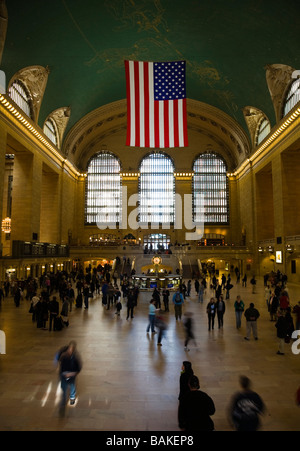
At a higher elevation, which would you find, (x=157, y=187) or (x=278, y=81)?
(x=278, y=81)

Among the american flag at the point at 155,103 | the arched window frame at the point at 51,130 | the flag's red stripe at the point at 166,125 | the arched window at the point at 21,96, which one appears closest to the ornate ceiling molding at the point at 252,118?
the american flag at the point at 155,103

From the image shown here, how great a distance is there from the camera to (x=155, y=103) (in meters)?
14.7

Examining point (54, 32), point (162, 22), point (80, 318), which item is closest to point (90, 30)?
point (54, 32)

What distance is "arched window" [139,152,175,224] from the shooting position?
1607 inches

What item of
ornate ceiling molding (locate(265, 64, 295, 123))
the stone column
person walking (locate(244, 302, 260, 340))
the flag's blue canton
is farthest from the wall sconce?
person walking (locate(244, 302, 260, 340))

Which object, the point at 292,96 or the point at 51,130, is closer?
the point at 292,96

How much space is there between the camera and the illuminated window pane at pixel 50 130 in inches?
1160

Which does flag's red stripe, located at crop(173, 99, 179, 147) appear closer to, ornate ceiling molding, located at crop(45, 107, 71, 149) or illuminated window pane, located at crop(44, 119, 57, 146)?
ornate ceiling molding, located at crop(45, 107, 71, 149)

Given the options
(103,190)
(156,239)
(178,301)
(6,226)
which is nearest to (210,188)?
(156,239)

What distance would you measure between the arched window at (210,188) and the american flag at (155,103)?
86.4ft

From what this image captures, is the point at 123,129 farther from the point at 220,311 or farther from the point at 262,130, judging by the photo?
the point at 220,311

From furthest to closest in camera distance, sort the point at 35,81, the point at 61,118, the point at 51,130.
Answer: the point at 61,118 < the point at 51,130 < the point at 35,81

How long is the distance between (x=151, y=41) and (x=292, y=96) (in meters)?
11.2

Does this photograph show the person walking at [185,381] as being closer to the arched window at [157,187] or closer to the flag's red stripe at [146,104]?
the flag's red stripe at [146,104]
